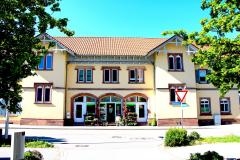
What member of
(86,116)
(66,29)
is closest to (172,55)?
(86,116)

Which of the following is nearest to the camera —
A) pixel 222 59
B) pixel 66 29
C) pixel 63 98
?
pixel 66 29

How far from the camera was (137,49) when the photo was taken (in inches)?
1506

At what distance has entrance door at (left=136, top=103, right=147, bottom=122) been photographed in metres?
36.4

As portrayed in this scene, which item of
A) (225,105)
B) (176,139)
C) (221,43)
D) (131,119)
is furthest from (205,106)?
(221,43)

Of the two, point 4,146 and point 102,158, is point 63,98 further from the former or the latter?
point 102,158

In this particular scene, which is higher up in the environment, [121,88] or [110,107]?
[121,88]

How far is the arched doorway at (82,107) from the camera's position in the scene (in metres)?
35.9

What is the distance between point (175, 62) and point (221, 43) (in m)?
25.0

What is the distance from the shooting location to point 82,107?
36.0m

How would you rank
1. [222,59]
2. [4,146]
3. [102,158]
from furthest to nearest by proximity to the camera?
[4,146] < [102,158] < [222,59]

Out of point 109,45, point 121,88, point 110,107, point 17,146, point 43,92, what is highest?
point 109,45

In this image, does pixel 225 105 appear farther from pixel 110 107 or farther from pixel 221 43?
pixel 221 43

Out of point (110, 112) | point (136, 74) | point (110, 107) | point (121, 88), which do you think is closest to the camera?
point (121, 88)

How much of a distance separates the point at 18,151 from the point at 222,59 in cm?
707
